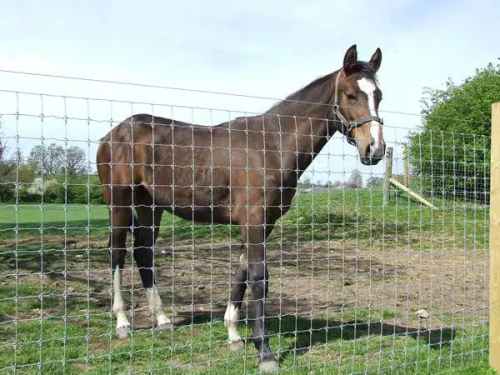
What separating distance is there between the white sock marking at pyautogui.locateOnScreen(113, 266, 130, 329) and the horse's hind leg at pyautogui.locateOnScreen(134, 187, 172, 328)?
27cm

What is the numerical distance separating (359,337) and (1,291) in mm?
4216

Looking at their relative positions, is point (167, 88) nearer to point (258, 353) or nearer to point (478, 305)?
point (258, 353)

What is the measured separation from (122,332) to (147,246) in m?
1.07

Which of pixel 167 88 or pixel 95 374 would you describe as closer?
pixel 167 88

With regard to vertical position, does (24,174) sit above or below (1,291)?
above

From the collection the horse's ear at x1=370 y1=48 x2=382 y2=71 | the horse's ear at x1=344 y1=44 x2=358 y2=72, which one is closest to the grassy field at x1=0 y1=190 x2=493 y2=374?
the horse's ear at x1=344 y1=44 x2=358 y2=72

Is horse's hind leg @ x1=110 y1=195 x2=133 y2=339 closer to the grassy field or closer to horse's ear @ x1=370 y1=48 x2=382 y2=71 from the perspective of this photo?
the grassy field

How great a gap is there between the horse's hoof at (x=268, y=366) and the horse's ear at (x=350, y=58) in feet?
7.70

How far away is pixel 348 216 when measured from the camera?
15008 mm

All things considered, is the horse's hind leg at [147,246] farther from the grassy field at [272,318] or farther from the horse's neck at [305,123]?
the horse's neck at [305,123]

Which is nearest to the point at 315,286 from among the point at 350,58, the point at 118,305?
the point at 118,305

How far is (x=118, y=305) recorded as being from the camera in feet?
16.0

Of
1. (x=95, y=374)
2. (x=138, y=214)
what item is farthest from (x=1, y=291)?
(x=95, y=374)

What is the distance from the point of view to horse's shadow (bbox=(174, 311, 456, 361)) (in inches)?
178
